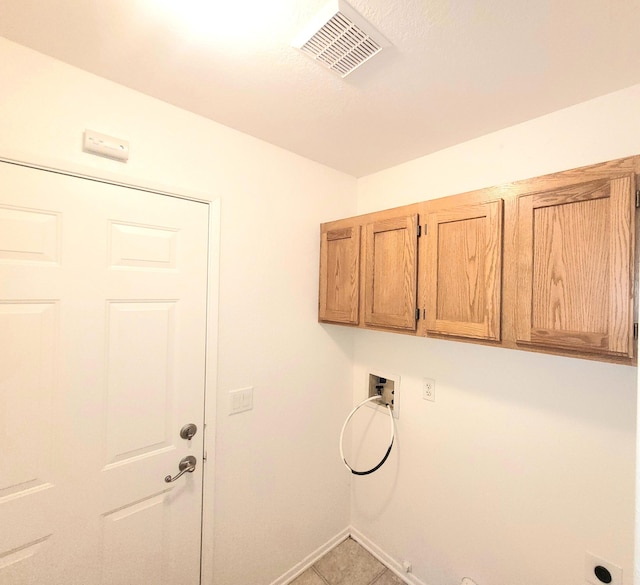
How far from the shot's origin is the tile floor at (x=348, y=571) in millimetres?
1789

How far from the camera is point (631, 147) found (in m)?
1.17

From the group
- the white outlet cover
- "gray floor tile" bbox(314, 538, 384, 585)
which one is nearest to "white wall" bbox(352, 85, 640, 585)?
the white outlet cover

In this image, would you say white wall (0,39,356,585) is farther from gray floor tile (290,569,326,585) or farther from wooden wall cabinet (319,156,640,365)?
wooden wall cabinet (319,156,640,365)

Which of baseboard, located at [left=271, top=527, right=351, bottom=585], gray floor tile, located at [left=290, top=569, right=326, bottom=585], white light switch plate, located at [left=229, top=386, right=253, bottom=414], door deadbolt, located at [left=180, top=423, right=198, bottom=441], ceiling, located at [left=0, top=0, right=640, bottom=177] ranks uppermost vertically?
ceiling, located at [left=0, top=0, right=640, bottom=177]

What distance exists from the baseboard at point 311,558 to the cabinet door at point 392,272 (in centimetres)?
155

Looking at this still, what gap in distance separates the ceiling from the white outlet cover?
186cm

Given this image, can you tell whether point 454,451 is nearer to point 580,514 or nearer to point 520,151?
point 580,514

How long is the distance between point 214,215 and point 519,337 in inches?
55.8

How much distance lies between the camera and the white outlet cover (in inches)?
46.1

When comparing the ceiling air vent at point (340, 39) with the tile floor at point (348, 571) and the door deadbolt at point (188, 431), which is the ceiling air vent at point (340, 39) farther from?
the tile floor at point (348, 571)

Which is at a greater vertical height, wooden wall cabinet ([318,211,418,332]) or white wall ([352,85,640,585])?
wooden wall cabinet ([318,211,418,332])

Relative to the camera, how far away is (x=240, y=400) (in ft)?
5.20

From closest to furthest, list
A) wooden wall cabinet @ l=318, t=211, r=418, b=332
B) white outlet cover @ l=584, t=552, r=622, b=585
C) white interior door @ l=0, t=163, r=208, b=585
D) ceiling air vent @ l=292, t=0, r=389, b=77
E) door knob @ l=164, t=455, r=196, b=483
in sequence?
ceiling air vent @ l=292, t=0, r=389, b=77
white interior door @ l=0, t=163, r=208, b=585
white outlet cover @ l=584, t=552, r=622, b=585
door knob @ l=164, t=455, r=196, b=483
wooden wall cabinet @ l=318, t=211, r=418, b=332

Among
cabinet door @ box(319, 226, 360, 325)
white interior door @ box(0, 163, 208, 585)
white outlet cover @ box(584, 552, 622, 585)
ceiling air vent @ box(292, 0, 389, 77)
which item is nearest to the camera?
ceiling air vent @ box(292, 0, 389, 77)
